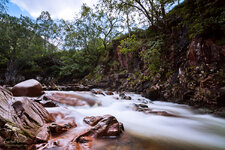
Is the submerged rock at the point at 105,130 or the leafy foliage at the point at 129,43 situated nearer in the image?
the submerged rock at the point at 105,130

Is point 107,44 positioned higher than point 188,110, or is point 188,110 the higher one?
point 107,44

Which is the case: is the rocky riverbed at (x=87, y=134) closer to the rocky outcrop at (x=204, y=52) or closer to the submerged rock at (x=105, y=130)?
the submerged rock at (x=105, y=130)

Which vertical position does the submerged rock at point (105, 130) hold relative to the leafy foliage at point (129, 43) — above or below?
below

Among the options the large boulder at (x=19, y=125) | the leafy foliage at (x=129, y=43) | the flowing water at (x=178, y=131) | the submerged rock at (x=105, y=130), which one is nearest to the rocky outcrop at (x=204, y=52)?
→ the flowing water at (x=178, y=131)

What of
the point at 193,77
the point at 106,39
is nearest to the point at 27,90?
the point at 193,77

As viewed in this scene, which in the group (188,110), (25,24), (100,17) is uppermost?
(25,24)

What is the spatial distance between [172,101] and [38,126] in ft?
17.7

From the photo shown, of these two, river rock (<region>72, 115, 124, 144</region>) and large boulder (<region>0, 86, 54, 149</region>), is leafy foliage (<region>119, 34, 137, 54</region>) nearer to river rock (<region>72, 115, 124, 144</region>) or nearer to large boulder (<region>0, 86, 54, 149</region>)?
river rock (<region>72, 115, 124, 144</region>)

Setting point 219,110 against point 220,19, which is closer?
point 219,110

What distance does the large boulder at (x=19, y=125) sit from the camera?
1425mm

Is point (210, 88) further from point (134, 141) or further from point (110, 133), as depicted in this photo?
point (110, 133)

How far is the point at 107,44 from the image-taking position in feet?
55.9

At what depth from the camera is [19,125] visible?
169 cm

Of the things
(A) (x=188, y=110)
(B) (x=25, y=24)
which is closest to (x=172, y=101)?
(A) (x=188, y=110)
